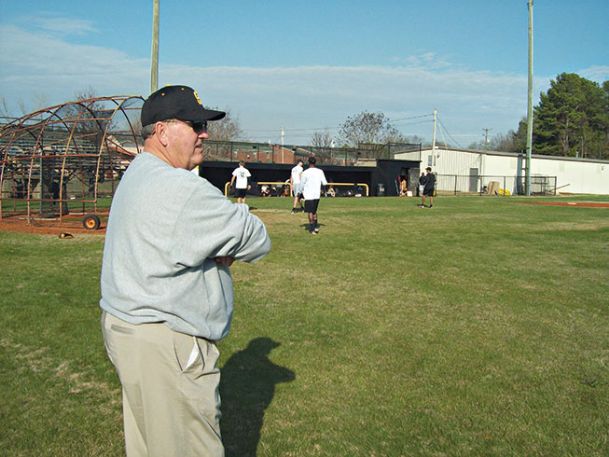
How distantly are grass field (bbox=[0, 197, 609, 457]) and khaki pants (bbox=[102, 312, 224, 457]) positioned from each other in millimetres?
1540

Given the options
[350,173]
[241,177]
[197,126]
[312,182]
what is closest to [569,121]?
[350,173]

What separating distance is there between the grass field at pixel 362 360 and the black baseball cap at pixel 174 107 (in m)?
2.30

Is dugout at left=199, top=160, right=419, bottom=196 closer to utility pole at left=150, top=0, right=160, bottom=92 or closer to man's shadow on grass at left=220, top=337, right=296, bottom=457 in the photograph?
utility pole at left=150, top=0, right=160, bottom=92

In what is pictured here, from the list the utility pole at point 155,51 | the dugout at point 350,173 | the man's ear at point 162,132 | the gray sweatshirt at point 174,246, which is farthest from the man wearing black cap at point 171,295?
the dugout at point 350,173

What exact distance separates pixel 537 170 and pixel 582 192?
17.7 feet

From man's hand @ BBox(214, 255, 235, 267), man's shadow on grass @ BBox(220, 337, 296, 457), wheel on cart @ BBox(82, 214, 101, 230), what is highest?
man's hand @ BBox(214, 255, 235, 267)

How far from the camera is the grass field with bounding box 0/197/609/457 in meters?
3.72

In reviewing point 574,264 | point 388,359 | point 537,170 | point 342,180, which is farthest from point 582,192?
point 388,359

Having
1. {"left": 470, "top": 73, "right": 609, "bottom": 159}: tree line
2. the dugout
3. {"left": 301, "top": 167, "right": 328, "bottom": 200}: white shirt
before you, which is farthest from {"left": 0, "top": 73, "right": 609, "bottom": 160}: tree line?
{"left": 301, "top": 167, "right": 328, "bottom": 200}: white shirt

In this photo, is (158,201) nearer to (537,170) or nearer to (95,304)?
(95,304)

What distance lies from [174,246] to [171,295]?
0.63 ft

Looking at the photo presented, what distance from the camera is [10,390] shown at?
4.45m

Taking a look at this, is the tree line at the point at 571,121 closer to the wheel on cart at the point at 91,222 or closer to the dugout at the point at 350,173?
the dugout at the point at 350,173

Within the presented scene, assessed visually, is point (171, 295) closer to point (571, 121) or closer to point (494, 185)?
point (494, 185)
